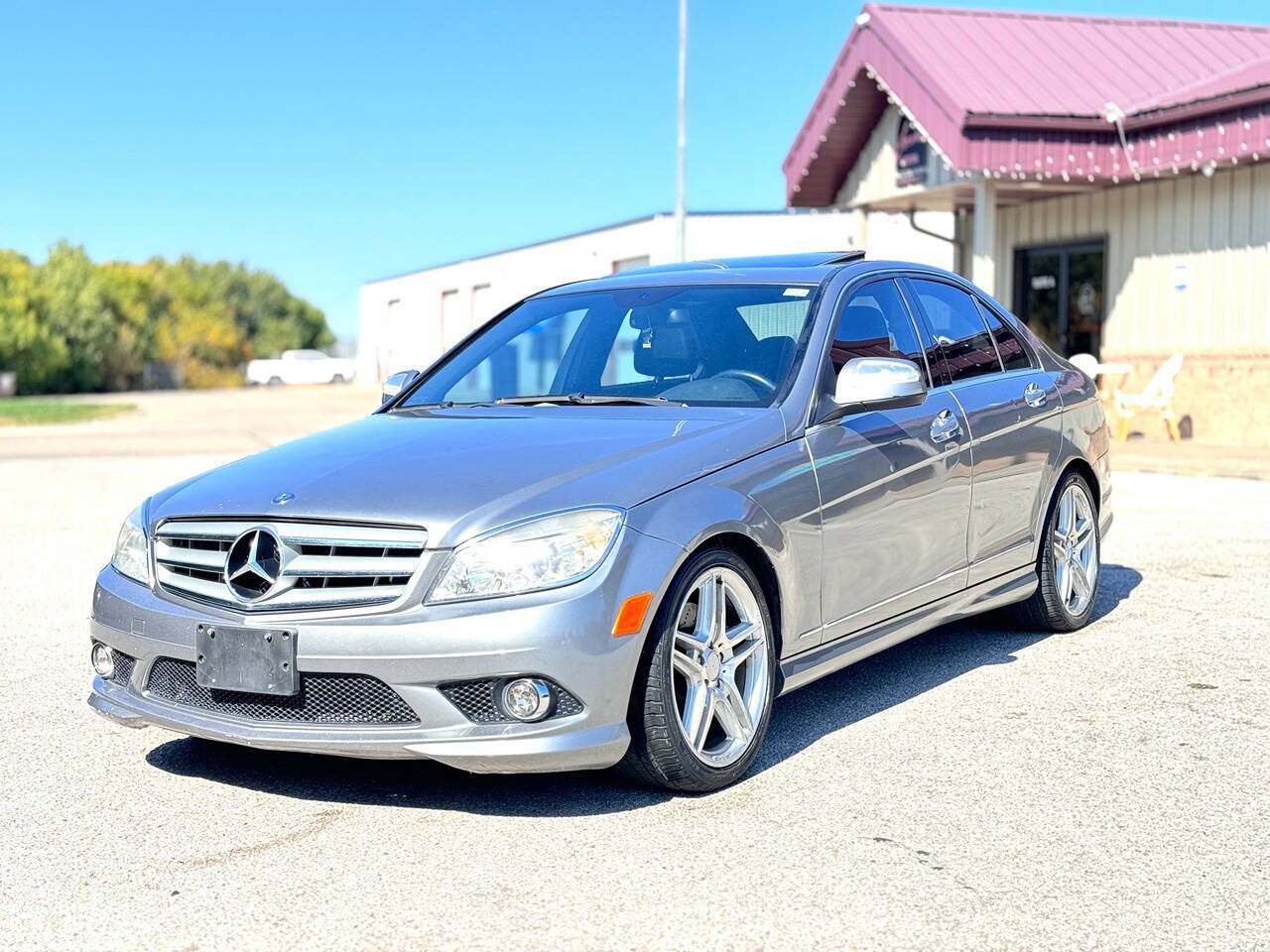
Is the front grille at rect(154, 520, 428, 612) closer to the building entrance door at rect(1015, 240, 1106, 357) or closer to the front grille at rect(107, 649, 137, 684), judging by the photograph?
the front grille at rect(107, 649, 137, 684)

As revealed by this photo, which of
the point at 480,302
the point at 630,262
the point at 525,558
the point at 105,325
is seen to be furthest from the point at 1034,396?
the point at 105,325

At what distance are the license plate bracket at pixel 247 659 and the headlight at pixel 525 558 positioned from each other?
44 centimetres

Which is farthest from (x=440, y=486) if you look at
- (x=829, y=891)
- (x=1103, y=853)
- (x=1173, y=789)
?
(x=1173, y=789)

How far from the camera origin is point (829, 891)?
377cm

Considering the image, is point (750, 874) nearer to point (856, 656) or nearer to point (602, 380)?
point (856, 656)

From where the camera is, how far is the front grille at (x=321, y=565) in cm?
417

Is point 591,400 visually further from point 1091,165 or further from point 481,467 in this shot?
point 1091,165

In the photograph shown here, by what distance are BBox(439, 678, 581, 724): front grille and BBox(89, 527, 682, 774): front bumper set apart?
0.02 metres

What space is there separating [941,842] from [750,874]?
1.92 feet

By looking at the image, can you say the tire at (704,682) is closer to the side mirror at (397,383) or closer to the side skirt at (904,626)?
the side skirt at (904,626)

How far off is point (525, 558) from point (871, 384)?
1523mm

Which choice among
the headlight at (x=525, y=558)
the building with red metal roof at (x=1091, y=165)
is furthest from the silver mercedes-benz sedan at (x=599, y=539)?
the building with red metal roof at (x=1091, y=165)

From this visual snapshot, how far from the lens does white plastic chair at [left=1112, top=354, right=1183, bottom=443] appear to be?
18.5 m

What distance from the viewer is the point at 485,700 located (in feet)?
13.7
